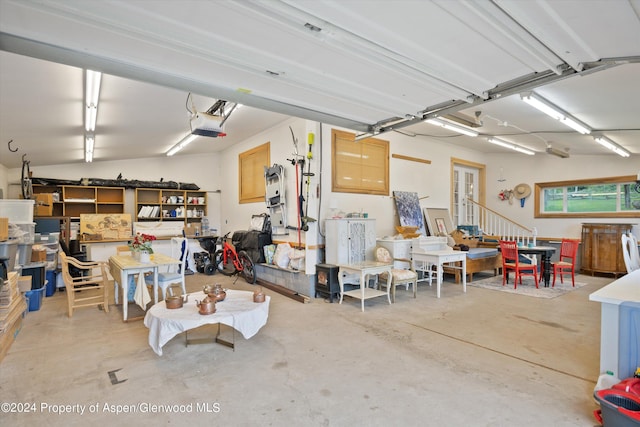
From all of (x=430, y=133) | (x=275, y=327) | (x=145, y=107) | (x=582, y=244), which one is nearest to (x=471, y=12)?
(x=275, y=327)

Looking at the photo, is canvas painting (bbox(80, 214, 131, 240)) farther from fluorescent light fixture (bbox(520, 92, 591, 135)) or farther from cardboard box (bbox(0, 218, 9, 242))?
fluorescent light fixture (bbox(520, 92, 591, 135))

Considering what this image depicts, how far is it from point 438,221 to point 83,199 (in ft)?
27.6

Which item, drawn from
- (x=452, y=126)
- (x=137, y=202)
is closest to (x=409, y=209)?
(x=452, y=126)

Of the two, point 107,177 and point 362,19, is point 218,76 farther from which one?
point 107,177

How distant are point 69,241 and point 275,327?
218 inches

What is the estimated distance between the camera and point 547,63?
227 cm

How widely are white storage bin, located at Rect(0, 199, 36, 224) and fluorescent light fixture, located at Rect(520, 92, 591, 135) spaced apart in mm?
7123

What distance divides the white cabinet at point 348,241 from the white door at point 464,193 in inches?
154

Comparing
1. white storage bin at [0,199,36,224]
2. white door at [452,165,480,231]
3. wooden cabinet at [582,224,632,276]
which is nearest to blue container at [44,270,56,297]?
white storage bin at [0,199,36,224]

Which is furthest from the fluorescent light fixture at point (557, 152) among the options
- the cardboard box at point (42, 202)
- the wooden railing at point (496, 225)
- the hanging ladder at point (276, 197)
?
the cardboard box at point (42, 202)

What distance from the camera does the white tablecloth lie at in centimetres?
304

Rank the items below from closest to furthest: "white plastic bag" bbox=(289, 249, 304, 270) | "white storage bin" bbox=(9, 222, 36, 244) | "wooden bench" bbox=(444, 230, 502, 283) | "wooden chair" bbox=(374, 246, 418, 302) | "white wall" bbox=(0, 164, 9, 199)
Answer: "white storage bin" bbox=(9, 222, 36, 244)
"wooden chair" bbox=(374, 246, 418, 302)
"white plastic bag" bbox=(289, 249, 304, 270)
"white wall" bbox=(0, 164, 9, 199)
"wooden bench" bbox=(444, 230, 502, 283)

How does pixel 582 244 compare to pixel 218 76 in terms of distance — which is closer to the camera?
pixel 218 76

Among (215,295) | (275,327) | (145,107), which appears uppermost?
(145,107)
